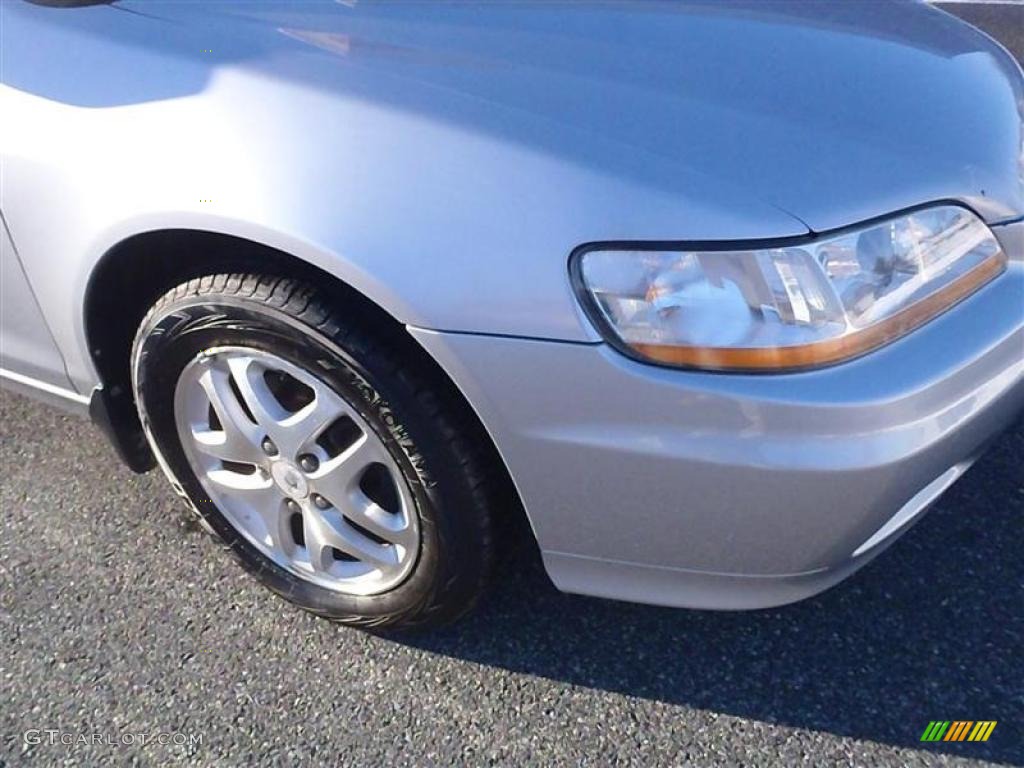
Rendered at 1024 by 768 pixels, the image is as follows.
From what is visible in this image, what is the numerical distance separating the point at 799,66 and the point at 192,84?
1.05m

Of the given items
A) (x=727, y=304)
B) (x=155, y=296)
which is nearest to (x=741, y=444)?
(x=727, y=304)

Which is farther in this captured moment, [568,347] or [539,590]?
[539,590]

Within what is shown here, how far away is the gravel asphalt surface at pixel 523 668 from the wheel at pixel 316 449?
13cm

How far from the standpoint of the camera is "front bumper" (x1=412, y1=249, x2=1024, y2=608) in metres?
1.48

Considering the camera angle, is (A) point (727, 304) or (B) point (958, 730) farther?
(B) point (958, 730)

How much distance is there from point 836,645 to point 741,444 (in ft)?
2.22

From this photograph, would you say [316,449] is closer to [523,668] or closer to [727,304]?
[523,668]

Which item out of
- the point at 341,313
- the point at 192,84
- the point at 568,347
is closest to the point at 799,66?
the point at 568,347

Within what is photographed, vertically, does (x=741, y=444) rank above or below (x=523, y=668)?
above

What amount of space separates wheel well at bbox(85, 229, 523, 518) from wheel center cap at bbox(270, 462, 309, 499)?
0.37 metres

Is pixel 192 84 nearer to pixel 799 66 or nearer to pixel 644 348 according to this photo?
pixel 644 348

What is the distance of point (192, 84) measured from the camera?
1717 millimetres

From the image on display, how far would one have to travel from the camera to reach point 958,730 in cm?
180

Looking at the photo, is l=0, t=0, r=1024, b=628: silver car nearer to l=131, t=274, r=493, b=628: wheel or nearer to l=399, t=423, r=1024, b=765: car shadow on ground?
l=131, t=274, r=493, b=628: wheel
